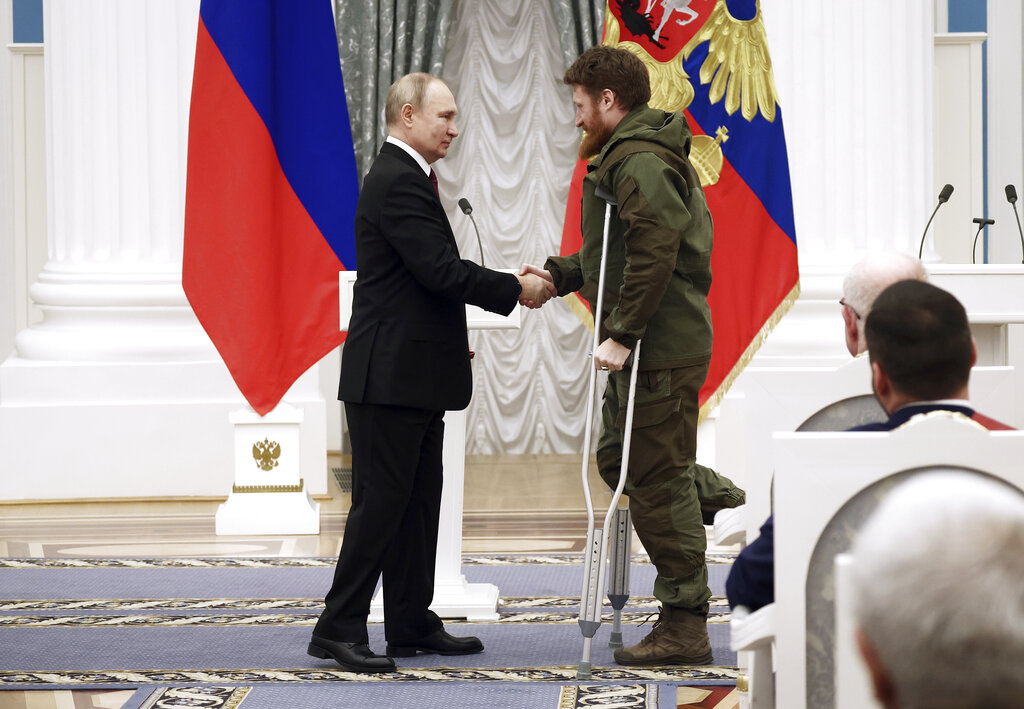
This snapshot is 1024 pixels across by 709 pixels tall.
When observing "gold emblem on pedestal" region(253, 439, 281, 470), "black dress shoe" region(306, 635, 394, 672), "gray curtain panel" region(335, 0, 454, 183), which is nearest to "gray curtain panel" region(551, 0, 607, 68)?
"gray curtain panel" region(335, 0, 454, 183)

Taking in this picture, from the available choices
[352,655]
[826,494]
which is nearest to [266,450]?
[352,655]

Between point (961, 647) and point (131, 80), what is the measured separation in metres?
5.90

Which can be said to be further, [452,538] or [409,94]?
[452,538]

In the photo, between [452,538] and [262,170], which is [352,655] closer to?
[452,538]

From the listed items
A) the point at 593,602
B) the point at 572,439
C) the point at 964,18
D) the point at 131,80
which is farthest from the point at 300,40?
the point at 964,18

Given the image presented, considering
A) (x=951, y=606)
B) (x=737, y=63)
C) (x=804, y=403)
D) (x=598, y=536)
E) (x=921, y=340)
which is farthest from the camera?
(x=737, y=63)

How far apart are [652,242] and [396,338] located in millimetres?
730

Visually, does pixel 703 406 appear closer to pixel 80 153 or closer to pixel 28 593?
pixel 28 593

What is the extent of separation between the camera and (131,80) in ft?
21.3

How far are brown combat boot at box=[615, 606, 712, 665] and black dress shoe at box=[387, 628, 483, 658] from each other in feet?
1.38

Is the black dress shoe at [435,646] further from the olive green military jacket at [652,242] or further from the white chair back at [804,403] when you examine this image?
the white chair back at [804,403]

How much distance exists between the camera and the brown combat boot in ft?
11.0

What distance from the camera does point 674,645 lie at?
11.1 ft

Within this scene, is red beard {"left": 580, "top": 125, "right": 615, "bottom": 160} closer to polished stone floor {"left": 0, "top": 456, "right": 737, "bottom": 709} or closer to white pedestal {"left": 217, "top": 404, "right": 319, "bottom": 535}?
polished stone floor {"left": 0, "top": 456, "right": 737, "bottom": 709}
